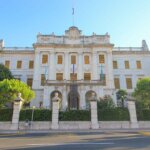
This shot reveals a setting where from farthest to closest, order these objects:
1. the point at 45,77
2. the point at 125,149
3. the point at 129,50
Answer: the point at 129,50 → the point at 45,77 → the point at 125,149

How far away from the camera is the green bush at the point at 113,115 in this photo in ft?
71.0

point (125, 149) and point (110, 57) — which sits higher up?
point (110, 57)

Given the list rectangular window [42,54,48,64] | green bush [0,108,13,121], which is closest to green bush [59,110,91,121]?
green bush [0,108,13,121]

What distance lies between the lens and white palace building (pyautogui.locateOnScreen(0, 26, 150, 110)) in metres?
36.0

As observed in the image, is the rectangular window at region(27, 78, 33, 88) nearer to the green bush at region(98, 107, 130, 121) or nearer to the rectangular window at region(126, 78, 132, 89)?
the rectangular window at region(126, 78, 132, 89)

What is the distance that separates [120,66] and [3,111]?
2510 centimetres

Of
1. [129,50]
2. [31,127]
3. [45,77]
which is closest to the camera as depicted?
[31,127]

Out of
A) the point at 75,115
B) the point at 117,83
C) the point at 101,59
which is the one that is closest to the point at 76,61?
the point at 101,59

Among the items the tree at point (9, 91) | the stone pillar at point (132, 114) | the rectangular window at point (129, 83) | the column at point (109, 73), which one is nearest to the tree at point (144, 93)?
the stone pillar at point (132, 114)

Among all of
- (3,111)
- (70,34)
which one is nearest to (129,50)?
(70,34)

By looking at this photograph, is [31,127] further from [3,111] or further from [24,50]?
[24,50]

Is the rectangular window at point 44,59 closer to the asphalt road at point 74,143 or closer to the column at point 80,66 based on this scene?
the column at point 80,66

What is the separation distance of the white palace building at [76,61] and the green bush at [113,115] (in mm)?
11582

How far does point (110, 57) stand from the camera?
37.3 metres
